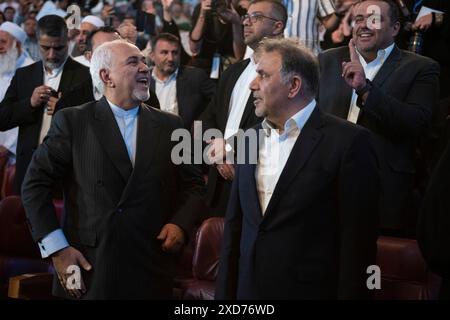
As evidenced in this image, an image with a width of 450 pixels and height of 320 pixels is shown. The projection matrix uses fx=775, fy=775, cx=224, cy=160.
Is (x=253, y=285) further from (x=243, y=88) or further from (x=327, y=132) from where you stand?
(x=243, y=88)

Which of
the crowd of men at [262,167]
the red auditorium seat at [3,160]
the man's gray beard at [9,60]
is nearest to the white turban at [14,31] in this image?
the man's gray beard at [9,60]

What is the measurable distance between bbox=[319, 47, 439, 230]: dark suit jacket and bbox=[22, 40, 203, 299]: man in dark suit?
3.64ft

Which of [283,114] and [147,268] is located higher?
[283,114]

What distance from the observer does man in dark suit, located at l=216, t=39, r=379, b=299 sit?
2.81m

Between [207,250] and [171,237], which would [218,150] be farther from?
[207,250]

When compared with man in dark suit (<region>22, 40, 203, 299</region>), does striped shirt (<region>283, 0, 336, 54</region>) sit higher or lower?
higher

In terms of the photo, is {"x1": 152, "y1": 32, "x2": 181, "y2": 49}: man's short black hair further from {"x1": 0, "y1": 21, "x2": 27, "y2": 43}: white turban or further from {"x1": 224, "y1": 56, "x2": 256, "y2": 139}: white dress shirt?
{"x1": 0, "y1": 21, "x2": 27, "y2": 43}: white turban

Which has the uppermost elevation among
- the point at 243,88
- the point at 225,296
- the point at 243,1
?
the point at 243,1

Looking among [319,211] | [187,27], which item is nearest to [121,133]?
[319,211]

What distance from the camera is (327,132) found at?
9.50 ft

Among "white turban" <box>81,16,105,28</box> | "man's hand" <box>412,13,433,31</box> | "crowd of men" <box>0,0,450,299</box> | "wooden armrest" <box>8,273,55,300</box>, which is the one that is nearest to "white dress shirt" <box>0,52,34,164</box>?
"white turban" <box>81,16,105,28</box>

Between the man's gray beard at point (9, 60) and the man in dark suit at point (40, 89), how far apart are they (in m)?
1.26

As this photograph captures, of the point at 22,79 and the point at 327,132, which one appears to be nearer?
the point at 327,132

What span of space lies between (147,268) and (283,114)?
97cm
